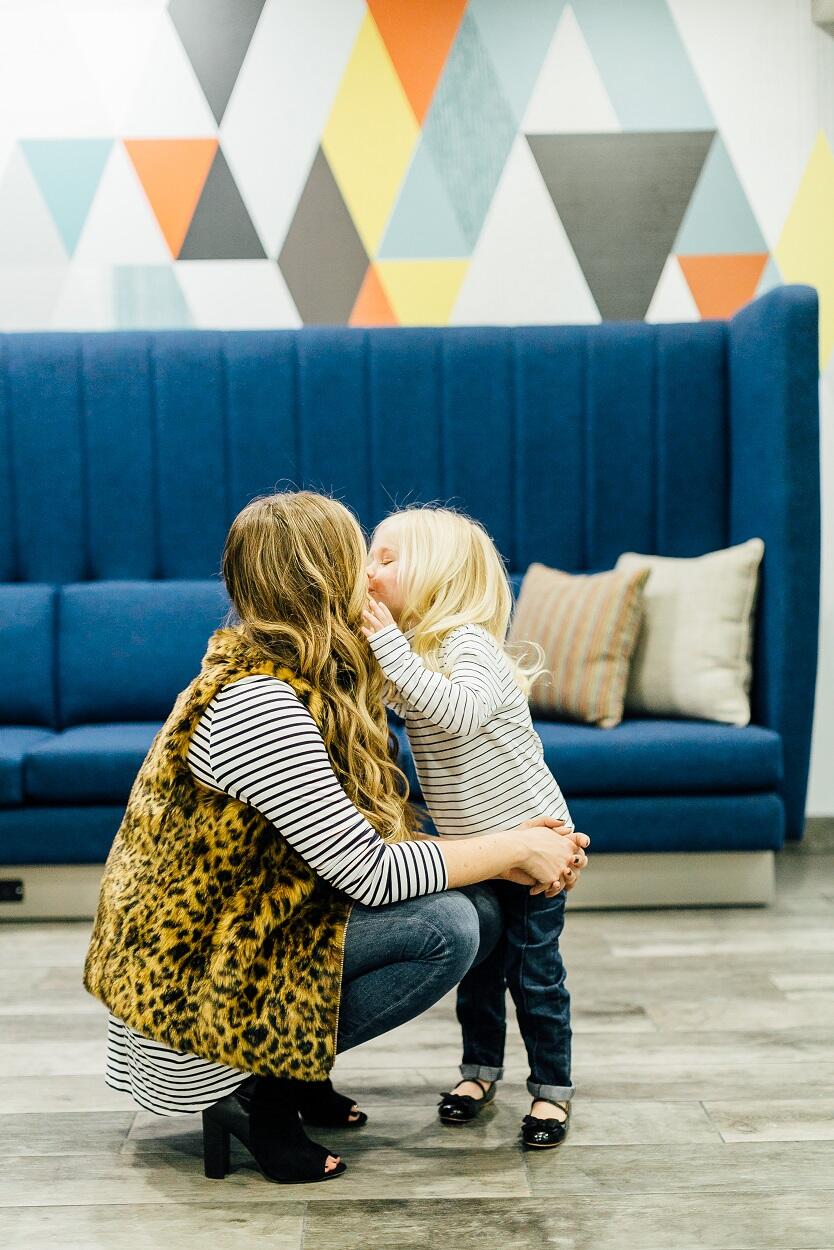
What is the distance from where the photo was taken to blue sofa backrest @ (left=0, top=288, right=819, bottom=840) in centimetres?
304

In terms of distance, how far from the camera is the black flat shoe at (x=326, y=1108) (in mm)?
1630

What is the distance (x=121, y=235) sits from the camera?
3227 mm

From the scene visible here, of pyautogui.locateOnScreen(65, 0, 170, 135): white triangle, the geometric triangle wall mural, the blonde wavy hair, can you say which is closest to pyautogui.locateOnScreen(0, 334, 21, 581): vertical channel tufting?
the geometric triangle wall mural

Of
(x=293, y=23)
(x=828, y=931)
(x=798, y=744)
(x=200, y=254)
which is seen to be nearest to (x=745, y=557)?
(x=798, y=744)

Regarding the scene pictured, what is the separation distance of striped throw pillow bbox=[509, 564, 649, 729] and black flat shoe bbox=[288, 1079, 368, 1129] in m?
1.21

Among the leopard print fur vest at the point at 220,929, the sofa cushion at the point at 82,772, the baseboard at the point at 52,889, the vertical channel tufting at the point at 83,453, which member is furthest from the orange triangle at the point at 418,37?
the leopard print fur vest at the point at 220,929

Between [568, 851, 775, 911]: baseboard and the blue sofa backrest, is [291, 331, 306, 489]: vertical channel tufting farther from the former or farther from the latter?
[568, 851, 775, 911]: baseboard

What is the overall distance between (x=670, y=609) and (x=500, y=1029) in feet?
4.44

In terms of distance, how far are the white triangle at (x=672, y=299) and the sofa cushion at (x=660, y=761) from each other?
1.35 m

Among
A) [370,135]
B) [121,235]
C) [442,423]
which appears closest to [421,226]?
[370,135]

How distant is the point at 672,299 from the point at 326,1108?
251 centimetres

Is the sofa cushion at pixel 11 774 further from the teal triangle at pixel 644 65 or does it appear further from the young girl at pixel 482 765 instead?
the teal triangle at pixel 644 65

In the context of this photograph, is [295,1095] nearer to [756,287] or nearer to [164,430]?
[164,430]

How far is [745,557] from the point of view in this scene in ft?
9.03
